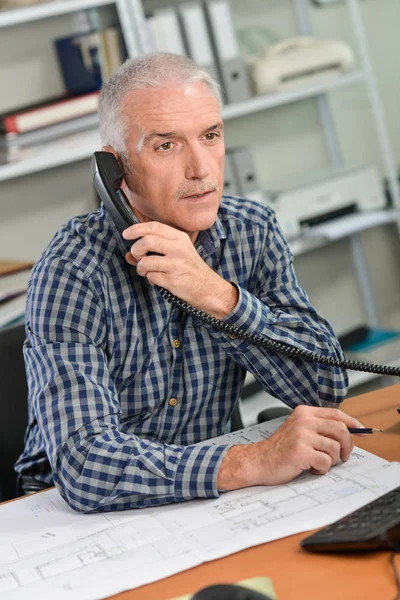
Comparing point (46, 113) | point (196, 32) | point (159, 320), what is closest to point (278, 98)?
point (196, 32)

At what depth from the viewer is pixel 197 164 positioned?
5.08ft

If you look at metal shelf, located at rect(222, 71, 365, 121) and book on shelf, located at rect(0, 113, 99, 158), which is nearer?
book on shelf, located at rect(0, 113, 99, 158)

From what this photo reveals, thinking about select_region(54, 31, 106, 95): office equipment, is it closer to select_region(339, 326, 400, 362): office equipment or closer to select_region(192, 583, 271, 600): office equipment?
select_region(339, 326, 400, 362): office equipment

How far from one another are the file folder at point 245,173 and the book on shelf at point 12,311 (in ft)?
2.99

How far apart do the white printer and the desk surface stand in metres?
2.05

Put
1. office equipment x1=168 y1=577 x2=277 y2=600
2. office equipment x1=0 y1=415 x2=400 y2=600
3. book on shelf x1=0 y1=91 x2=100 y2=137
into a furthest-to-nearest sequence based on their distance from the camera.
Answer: book on shelf x1=0 y1=91 x2=100 y2=137 < office equipment x1=0 y1=415 x2=400 y2=600 < office equipment x1=168 y1=577 x2=277 y2=600

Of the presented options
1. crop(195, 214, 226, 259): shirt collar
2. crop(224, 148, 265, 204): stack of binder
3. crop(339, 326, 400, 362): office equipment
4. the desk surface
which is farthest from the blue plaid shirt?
crop(339, 326, 400, 362): office equipment

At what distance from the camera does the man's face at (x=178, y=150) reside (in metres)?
1.55

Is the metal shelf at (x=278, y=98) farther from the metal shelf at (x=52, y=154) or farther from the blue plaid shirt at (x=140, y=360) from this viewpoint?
the blue plaid shirt at (x=140, y=360)

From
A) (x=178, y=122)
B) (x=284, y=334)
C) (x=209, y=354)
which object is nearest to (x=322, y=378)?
(x=284, y=334)

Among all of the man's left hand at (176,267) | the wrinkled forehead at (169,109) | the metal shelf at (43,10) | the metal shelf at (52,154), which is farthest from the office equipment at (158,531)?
the metal shelf at (43,10)

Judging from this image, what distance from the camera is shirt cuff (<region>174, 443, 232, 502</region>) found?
1249 millimetres

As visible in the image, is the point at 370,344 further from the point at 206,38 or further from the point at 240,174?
the point at 206,38

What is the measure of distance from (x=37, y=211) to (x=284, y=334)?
169cm
